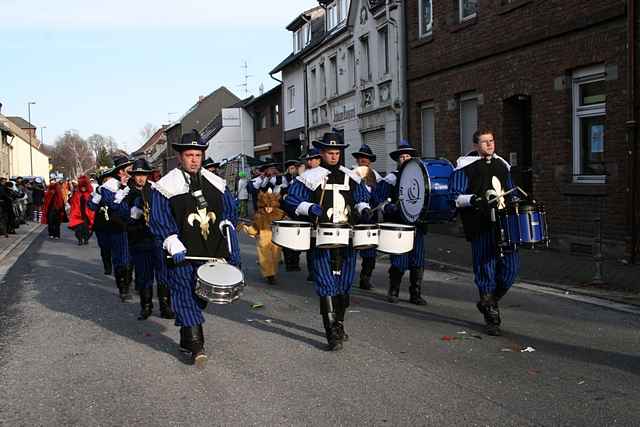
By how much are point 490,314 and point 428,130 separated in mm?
14022

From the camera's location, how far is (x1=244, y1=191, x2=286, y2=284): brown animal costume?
1152cm

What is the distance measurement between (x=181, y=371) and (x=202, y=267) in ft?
2.85

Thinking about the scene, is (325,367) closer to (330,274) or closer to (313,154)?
(330,274)

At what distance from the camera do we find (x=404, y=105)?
857 inches

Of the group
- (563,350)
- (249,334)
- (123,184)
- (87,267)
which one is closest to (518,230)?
(563,350)

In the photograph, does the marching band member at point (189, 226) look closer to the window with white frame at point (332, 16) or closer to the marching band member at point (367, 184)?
the marching band member at point (367, 184)

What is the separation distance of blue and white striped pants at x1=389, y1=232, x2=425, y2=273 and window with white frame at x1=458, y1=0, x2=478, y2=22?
9.68 m

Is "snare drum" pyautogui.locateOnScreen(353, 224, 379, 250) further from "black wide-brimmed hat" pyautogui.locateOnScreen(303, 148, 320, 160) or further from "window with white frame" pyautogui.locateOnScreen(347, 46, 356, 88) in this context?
"window with white frame" pyautogui.locateOnScreen(347, 46, 356, 88)

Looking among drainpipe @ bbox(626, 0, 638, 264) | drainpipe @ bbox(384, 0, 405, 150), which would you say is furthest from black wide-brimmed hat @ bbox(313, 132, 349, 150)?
drainpipe @ bbox(384, 0, 405, 150)

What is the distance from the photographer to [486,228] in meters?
7.46

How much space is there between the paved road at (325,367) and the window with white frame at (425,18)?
12.0 m

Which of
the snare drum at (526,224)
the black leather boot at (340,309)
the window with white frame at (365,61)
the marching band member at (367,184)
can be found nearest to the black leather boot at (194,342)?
the black leather boot at (340,309)

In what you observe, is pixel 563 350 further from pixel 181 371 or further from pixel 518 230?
pixel 181 371

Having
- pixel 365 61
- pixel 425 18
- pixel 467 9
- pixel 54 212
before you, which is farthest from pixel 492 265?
pixel 365 61
